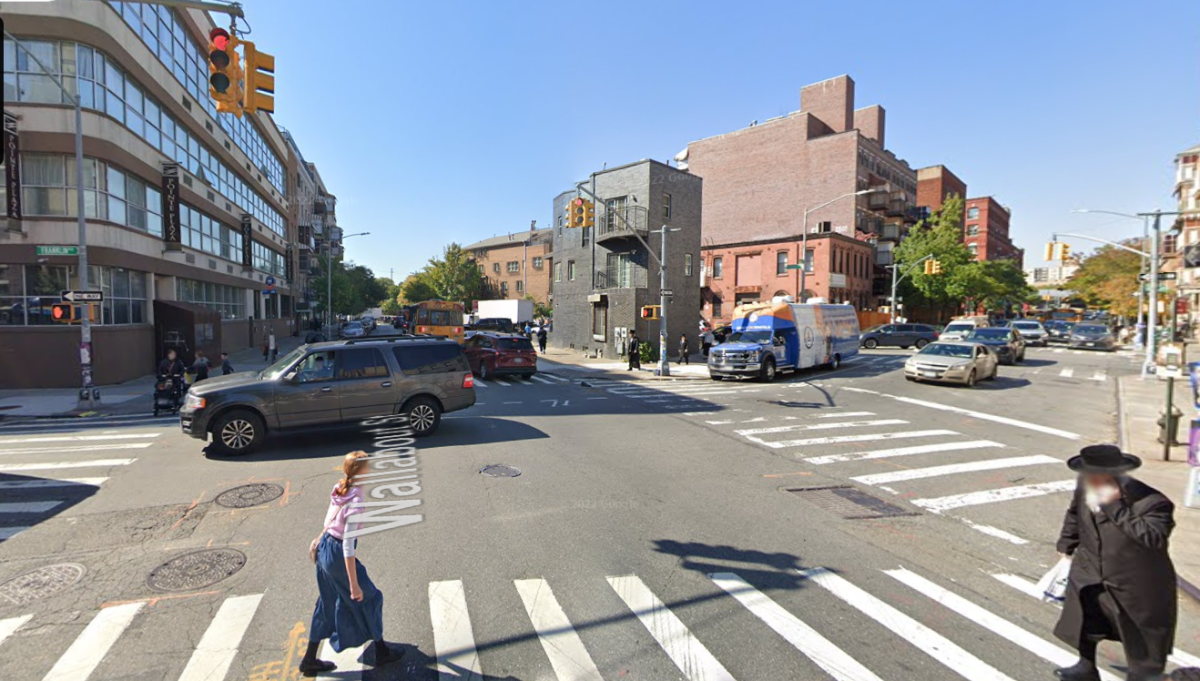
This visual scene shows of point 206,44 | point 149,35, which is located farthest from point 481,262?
point 149,35

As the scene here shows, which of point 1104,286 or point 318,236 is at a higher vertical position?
point 318,236

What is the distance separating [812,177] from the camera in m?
52.0

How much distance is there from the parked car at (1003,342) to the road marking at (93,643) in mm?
30000

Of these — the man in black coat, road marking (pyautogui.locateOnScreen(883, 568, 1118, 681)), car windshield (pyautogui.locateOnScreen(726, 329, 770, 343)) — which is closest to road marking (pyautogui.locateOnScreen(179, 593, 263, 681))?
road marking (pyautogui.locateOnScreen(883, 568, 1118, 681))

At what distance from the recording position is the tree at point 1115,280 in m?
44.5

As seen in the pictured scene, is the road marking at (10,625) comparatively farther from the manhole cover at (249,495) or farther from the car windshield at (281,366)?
the car windshield at (281,366)

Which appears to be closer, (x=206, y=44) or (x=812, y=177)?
(x=206, y=44)

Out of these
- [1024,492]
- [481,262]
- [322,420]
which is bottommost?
[1024,492]

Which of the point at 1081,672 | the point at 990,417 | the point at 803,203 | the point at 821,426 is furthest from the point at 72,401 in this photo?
the point at 803,203

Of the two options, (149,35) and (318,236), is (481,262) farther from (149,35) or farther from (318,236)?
(149,35)

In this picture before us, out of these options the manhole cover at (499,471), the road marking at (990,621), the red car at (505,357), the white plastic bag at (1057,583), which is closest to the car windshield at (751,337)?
the red car at (505,357)

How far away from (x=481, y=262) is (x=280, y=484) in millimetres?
84864

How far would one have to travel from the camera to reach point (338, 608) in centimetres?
391

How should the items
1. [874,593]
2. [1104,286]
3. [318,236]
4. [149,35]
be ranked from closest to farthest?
[874,593] → [149,35] → [1104,286] → [318,236]
